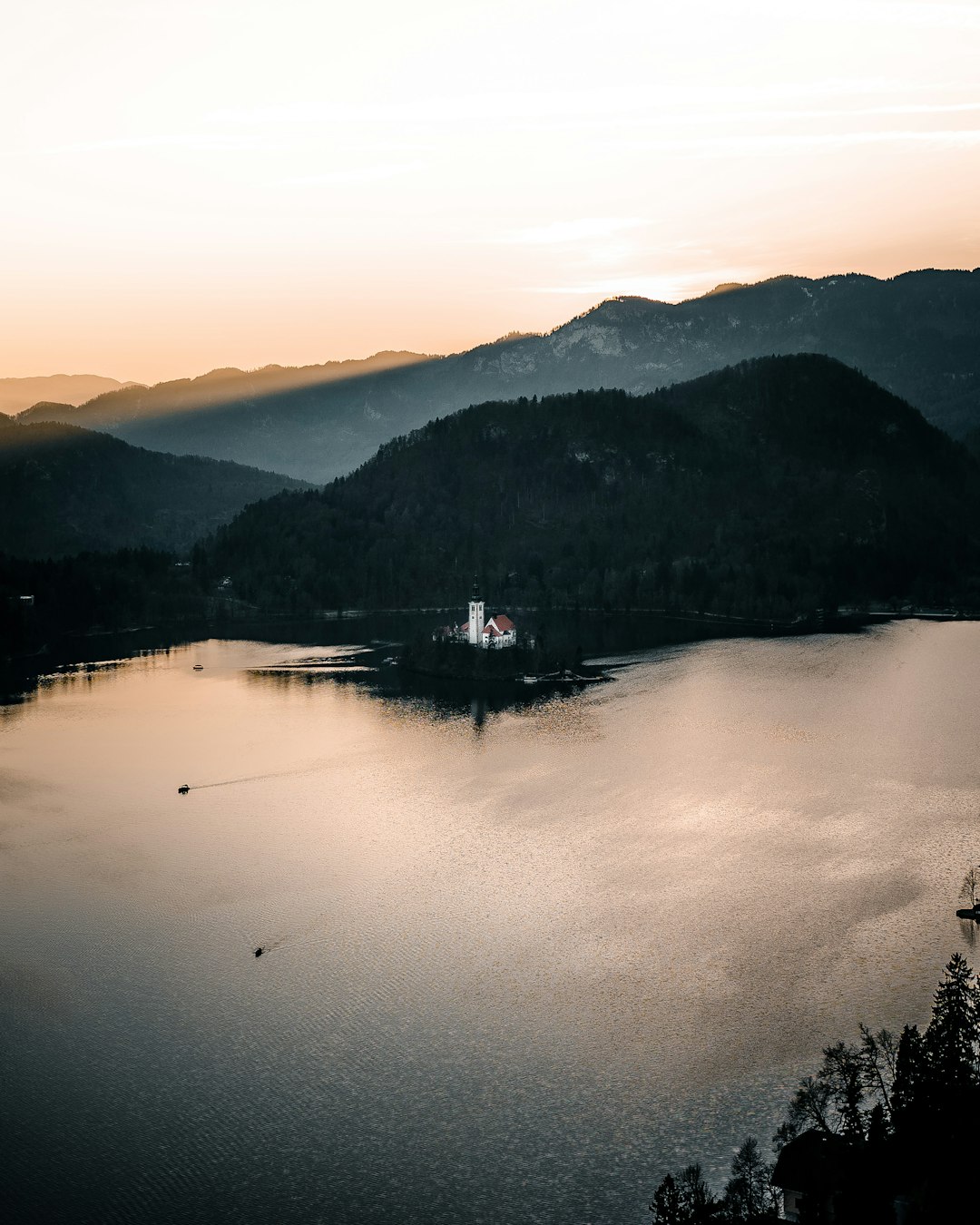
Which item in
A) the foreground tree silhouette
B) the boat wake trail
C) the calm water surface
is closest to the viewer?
the foreground tree silhouette

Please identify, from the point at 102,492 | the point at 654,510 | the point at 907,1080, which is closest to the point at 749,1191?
the point at 907,1080

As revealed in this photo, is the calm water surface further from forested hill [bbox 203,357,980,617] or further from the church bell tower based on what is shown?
forested hill [bbox 203,357,980,617]

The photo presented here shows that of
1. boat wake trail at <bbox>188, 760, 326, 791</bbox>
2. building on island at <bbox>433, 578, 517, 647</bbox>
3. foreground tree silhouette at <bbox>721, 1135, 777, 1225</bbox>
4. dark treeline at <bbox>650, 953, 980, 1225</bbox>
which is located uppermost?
building on island at <bbox>433, 578, 517, 647</bbox>

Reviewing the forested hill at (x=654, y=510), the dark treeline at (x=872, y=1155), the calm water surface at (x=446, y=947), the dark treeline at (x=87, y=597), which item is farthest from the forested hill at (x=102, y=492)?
the dark treeline at (x=872, y=1155)

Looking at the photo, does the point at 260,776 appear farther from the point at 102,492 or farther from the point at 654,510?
the point at 102,492

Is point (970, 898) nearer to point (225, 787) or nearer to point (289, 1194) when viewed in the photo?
point (289, 1194)

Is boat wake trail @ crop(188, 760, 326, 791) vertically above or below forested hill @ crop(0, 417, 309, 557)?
below

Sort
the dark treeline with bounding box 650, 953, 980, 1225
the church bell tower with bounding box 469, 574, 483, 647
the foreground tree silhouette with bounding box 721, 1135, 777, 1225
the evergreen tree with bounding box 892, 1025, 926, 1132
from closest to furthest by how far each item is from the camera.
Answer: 1. the dark treeline with bounding box 650, 953, 980, 1225
2. the foreground tree silhouette with bounding box 721, 1135, 777, 1225
3. the evergreen tree with bounding box 892, 1025, 926, 1132
4. the church bell tower with bounding box 469, 574, 483, 647

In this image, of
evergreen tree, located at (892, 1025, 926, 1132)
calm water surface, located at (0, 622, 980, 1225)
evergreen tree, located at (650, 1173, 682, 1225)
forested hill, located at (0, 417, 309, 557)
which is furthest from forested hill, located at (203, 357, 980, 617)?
evergreen tree, located at (650, 1173, 682, 1225)

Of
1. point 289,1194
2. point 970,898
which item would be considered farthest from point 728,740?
point 289,1194
